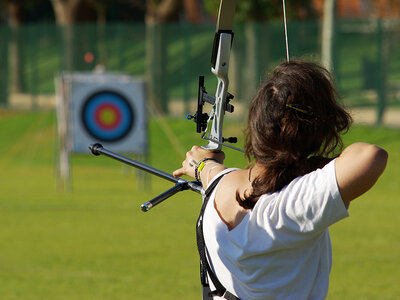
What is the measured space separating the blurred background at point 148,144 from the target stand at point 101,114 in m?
0.06

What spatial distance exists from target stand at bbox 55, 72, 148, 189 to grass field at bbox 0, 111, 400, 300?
65 centimetres

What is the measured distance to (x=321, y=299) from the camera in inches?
92.0

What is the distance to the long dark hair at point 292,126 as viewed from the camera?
2275 millimetres

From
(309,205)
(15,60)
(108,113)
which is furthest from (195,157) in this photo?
(15,60)

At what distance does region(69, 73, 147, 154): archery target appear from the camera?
14102 mm

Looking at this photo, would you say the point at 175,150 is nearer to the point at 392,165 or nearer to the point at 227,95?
the point at 392,165

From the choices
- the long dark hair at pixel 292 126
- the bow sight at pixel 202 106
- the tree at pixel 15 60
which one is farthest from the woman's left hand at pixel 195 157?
the tree at pixel 15 60

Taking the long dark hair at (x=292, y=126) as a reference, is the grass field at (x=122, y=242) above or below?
below

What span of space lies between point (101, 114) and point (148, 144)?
33.1 inches

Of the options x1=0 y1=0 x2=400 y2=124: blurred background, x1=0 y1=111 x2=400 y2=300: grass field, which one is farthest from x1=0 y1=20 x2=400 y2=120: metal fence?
x1=0 y1=111 x2=400 y2=300: grass field

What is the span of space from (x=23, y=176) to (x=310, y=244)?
46.3 ft

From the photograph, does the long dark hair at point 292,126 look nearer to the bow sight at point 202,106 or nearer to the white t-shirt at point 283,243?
the white t-shirt at point 283,243

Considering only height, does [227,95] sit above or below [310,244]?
above

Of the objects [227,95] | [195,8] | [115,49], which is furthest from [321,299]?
[195,8]
